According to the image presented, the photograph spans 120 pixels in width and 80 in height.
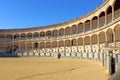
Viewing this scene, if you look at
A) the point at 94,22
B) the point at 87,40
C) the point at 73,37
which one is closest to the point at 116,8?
the point at 94,22

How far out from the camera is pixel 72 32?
50500mm

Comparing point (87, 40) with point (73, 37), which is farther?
point (73, 37)

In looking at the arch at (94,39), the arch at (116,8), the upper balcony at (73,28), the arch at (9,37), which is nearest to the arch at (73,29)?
the upper balcony at (73,28)

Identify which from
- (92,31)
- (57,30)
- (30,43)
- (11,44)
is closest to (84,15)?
(92,31)

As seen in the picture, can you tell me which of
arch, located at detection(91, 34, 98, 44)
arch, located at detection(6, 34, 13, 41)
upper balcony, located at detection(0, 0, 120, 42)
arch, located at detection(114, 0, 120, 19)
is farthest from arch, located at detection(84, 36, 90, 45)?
arch, located at detection(6, 34, 13, 41)

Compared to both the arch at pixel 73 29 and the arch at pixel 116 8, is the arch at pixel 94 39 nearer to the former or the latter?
the arch at pixel 73 29

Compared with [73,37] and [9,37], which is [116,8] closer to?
[73,37]

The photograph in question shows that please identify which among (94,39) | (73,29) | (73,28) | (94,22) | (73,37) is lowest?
(94,39)

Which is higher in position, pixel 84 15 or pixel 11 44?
pixel 84 15

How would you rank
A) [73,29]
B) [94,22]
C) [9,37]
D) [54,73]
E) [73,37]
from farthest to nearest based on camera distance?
1. [9,37]
2. [73,29]
3. [73,37]
4. [94,22]
5. [54,73]

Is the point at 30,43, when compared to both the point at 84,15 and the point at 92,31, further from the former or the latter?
the point at 92,31

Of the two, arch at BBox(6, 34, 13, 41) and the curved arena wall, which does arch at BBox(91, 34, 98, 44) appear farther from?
arch at BBox(6, 34, 13, 41)

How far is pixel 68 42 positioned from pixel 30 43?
13785 mm

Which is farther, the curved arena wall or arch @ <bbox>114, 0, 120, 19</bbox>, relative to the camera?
the curved arena wall
